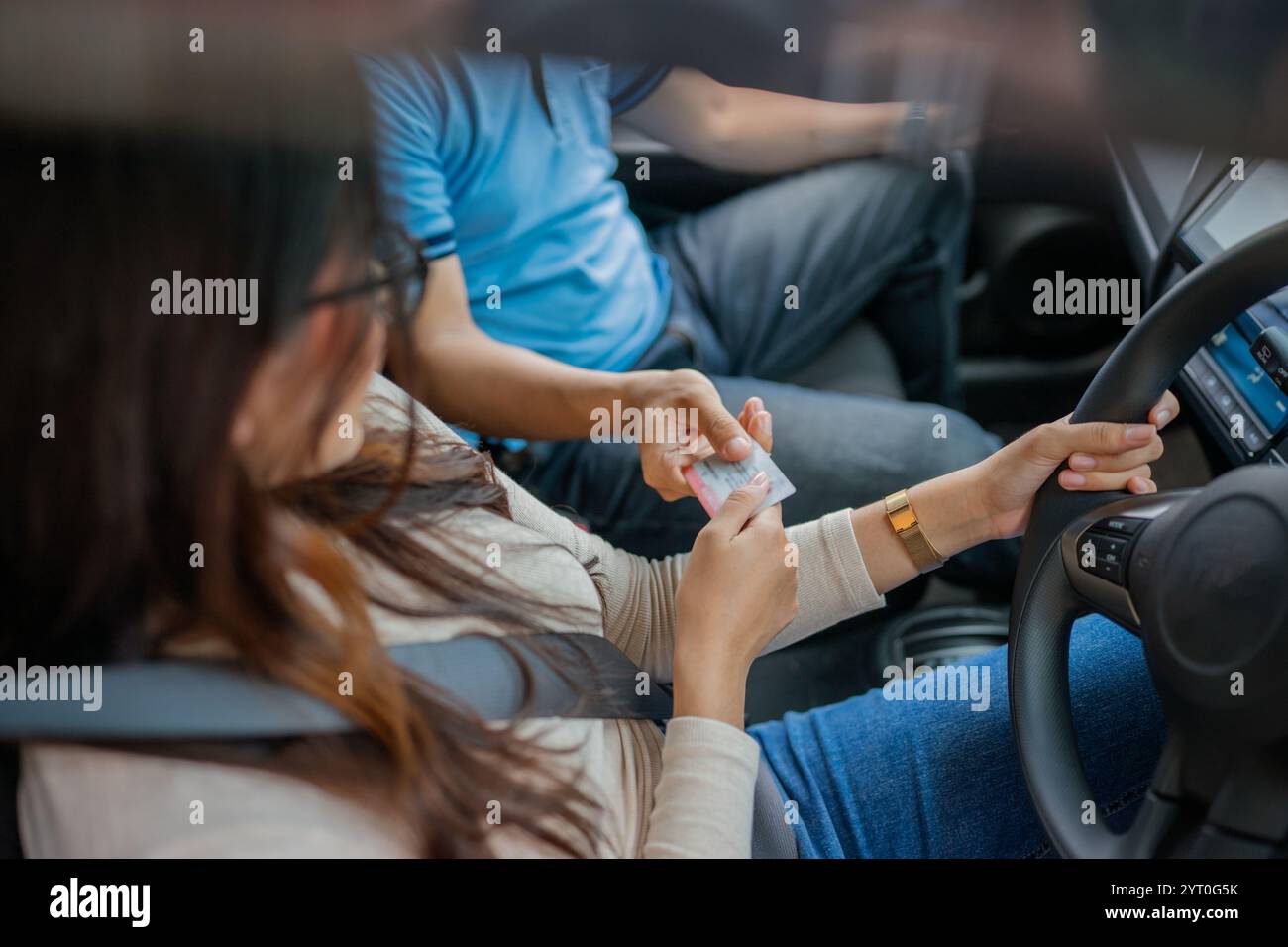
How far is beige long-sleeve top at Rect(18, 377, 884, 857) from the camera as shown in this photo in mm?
688

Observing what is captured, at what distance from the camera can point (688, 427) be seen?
979mm

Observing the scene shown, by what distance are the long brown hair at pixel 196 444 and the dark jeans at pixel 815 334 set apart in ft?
1.09

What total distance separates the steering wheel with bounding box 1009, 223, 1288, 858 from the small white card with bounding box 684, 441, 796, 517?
0.22 m

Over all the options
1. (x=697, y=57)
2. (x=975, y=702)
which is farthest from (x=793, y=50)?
(x=975, y=702)

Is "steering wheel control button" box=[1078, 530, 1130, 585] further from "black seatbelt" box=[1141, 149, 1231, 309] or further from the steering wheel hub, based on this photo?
"black seatbelt" box=[1141, 149, 1231, 309]

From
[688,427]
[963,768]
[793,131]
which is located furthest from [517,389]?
[963,768]

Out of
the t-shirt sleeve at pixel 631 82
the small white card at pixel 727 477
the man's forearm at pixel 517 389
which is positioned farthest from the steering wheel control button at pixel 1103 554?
the t-shirt sleeve at pixel 631 82

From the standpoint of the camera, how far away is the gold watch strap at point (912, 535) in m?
0.98

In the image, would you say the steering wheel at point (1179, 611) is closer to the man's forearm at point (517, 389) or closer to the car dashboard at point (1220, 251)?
the car dashboard at point (1220, 251)

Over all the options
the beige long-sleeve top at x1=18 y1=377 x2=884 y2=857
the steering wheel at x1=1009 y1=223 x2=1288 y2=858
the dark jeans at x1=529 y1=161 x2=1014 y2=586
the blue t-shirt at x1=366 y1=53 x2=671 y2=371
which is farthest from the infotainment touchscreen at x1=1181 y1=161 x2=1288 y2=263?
the blue t-shirt at x1=366 y1=53 x2=671 y2=371

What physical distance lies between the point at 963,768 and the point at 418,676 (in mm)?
464

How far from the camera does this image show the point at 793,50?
0.99 m
